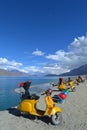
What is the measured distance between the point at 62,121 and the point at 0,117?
4.03m

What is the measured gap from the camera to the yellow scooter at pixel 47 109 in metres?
12.4

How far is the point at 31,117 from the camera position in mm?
13844

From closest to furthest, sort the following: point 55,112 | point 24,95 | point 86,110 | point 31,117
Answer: point 55,112 < point 31,117 < point 24,95 < point 86,110

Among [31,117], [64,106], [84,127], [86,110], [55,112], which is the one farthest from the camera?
[64,106]

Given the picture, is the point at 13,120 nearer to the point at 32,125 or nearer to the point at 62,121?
the point at 32,125

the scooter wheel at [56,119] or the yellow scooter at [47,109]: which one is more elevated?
the yellow scooter at [47,109]

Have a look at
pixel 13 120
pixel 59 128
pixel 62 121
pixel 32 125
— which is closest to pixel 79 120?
pixel 62 121

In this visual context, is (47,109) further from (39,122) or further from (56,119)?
(39,122)

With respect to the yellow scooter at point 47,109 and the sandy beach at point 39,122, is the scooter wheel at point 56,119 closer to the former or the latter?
the yellow scooter at point 47,109

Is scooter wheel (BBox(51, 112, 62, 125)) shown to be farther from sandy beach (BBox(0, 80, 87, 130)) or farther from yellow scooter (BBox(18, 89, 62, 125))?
sandy beach (BBox(0, 80, 87, 130))

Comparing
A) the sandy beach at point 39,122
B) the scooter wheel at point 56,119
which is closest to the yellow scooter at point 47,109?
the scooter wheel at point 56,119

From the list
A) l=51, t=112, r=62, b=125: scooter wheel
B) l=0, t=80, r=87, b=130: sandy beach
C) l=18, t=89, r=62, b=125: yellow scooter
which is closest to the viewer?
l=0, t=80, r=87, b=130: sandy beach

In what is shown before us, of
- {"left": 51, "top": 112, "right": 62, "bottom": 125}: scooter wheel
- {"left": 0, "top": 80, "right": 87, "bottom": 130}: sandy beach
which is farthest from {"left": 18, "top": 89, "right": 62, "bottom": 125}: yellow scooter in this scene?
{"left": 0, "top": 80, "right": 87, "bottom": 130}: sandy beach

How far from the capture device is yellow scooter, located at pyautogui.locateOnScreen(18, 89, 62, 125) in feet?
40.7
